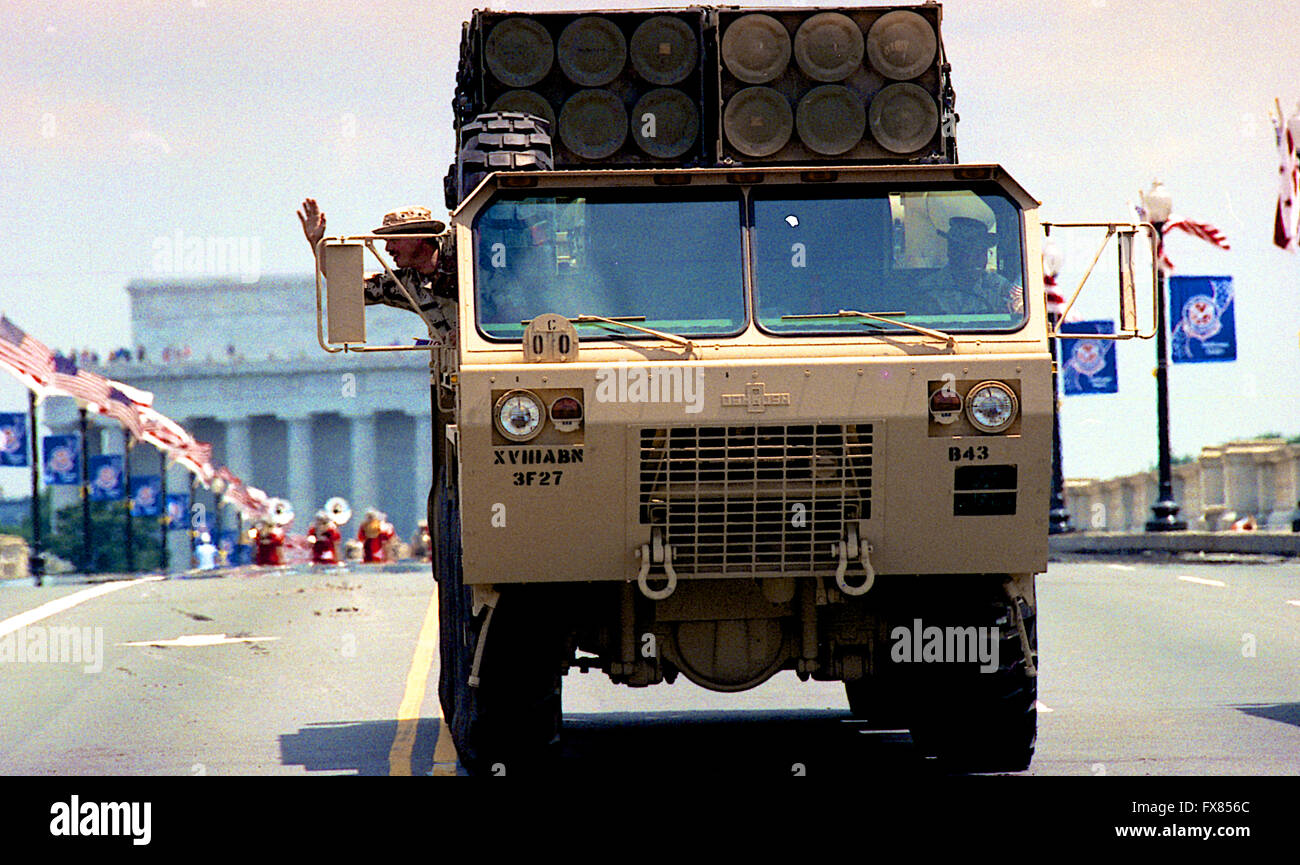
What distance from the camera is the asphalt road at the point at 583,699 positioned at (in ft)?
41.3

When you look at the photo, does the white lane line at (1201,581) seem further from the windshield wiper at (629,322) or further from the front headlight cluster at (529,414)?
the front headlight cluster at (529,414)

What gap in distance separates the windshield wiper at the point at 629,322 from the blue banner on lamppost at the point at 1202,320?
104ft

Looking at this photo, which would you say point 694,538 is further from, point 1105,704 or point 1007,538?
point 1105,704

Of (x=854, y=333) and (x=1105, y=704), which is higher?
(x=854, y=333)

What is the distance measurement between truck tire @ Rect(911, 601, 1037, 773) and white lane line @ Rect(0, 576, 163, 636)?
12.7 metres

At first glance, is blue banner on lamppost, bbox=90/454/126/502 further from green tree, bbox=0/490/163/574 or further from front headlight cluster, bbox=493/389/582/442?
front headlight cluster, bbox=493/389/582/442

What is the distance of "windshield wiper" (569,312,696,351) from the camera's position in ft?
33.4

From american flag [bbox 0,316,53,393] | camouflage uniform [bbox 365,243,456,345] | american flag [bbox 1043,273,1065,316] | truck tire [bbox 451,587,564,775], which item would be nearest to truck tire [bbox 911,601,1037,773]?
truck tire [bbox 451,587,564,775]

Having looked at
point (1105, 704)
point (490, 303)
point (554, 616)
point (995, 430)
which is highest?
point (490, 303)
